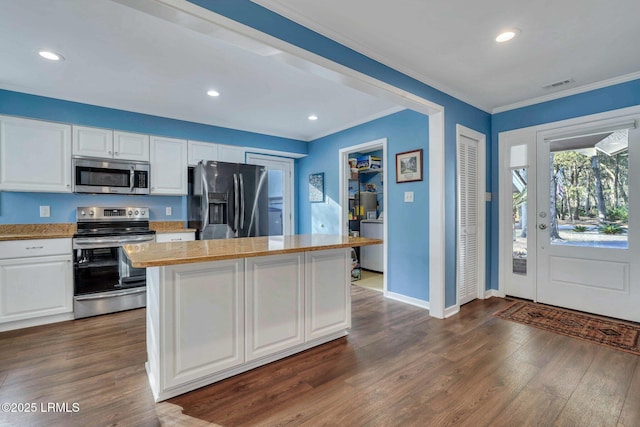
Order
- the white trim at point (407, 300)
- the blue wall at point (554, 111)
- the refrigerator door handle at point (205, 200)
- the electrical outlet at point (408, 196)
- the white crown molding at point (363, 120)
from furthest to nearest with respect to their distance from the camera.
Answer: the refrigerator door handle at point (205, 200), the white crown molding at point (363, 120), the electrical outlet at point (408, 196), the white trim at point (407, 300), the blue wall at point (554, 111)

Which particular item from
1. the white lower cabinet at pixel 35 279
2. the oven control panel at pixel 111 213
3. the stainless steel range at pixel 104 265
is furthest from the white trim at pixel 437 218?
the white lower cabinet at pixel 35 279

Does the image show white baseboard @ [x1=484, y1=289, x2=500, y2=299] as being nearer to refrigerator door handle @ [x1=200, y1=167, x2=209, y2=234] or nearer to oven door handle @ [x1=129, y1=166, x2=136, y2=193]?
refrigerator door handle @ [x1=200, y1=167, x2=209, y2=234]

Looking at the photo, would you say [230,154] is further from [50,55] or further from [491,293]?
[491,293]

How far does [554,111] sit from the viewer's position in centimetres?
337

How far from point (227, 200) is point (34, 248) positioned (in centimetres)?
197

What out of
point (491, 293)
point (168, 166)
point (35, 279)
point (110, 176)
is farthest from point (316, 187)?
point (35, 279)

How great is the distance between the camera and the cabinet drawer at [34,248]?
2.81 meters

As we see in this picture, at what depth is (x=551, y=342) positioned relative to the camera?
101 inches

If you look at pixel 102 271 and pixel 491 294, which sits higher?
pixel 102 271

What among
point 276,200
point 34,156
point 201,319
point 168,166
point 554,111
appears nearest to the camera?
point 201,319

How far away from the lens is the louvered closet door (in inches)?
138

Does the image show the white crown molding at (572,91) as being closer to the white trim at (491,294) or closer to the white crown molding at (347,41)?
the white crown molding at (347,41)

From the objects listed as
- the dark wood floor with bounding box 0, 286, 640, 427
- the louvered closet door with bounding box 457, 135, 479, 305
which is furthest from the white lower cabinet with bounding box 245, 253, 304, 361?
the louvered closet door with bounding box 457, 135, 479, 305

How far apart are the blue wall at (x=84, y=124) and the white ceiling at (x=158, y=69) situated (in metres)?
0.10
